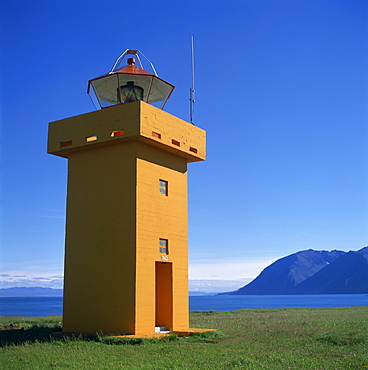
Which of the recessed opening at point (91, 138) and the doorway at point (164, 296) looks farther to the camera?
the doorway at point (164, 296)

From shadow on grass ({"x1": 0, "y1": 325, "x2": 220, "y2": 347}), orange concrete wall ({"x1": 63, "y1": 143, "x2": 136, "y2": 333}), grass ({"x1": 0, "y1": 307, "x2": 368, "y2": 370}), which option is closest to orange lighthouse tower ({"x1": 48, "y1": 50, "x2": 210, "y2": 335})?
orange concrete wall ({"x1": 63, "y1": 143, "x2": 136, "y2": 333})

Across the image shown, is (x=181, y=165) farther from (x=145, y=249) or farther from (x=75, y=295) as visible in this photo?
(x=75, y=295)

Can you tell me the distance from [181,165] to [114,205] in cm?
383

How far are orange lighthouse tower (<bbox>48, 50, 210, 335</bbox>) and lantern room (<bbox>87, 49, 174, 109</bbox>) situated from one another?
0.13 feet

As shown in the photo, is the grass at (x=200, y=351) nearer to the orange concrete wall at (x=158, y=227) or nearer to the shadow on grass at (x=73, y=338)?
the shadow on grass at (x=73, y=338)

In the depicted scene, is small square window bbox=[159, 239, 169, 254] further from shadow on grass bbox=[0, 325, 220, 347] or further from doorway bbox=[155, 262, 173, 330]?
shadow on grass bbox=[0, 325, 220, 347]

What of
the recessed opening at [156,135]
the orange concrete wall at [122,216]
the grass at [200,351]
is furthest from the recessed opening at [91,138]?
the grass at [200,351]

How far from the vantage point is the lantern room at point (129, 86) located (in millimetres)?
19812

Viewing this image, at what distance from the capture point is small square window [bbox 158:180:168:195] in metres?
19.4

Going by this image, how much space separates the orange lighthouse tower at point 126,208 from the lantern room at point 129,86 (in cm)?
4

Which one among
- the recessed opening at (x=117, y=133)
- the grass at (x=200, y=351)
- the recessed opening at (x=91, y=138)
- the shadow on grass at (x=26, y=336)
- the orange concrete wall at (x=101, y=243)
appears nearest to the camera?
the grass at (x=200, y=351)

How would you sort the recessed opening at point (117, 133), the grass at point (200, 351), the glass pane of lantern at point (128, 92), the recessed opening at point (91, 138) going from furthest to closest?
the glass pane of lantern at point (128, 92) → the recessed opening at point (91, 138) → the recessed opening at point (117, 133) → the grass at point (200, 351)

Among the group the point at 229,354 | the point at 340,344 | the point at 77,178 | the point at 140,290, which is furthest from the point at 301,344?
the point at 77,178

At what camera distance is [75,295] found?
18906 millimetres
